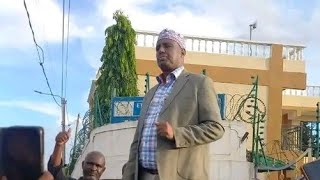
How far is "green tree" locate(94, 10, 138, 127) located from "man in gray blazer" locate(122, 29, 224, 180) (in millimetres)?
13680

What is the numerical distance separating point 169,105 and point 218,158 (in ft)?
26.7

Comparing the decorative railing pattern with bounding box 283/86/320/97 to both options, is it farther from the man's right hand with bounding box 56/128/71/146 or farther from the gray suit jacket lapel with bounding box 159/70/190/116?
the gray suit jacket lapel with bounding box 159/70/190/116

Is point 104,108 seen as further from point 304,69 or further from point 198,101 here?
point 198,101

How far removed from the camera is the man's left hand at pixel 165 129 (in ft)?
11.1

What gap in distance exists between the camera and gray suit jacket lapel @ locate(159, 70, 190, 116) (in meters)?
3.63

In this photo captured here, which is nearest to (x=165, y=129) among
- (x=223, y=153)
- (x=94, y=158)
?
(x=94, y=158)

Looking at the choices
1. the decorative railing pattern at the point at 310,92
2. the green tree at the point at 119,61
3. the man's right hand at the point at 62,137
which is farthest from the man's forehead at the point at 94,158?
the decorative railing pattern at the point at 310,92

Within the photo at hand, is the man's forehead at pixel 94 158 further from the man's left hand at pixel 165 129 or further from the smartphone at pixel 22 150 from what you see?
the smartphone at pixel 22 150

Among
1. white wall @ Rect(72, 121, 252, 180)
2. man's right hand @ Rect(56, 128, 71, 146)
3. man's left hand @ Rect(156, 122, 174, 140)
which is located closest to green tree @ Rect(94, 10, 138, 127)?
white wall @ Rect(72, 121, 252, 180)

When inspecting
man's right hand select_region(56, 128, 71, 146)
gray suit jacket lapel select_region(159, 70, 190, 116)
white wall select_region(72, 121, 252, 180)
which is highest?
gray suit jacket lapel select_region(159, 70, 190, 116)

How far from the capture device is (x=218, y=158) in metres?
11.6

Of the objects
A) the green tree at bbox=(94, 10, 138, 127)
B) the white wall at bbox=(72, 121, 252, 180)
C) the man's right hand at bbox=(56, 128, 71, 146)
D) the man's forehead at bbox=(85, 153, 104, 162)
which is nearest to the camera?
the man's right hand at bbox=(56, 128, 71, 146)

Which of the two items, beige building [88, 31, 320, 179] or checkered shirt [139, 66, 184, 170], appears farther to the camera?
beige building [88, 31, 320, 179]

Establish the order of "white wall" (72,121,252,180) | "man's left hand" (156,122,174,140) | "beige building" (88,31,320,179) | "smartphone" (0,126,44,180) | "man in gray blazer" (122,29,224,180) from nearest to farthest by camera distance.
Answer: "smartphone" (0,126,44,180)
"man's left hand" (156,122,174,140)
"man in gray blazer" (122,29,224,180)
"white wall" (72,121,252,180)
"beige building" (88,31,320,179)
